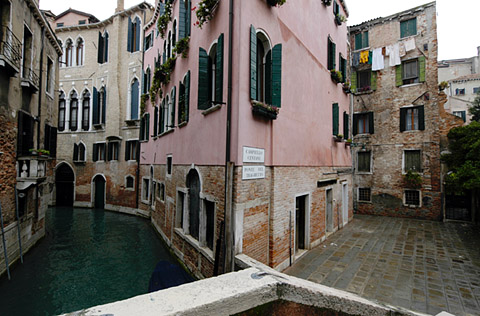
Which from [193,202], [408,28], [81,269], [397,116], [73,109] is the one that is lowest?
[81,269]

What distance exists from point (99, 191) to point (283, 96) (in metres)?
17.1

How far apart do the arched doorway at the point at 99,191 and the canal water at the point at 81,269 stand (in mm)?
4839

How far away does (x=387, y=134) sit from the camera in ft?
45.2

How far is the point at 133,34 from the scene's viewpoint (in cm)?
1722

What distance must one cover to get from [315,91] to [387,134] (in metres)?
8.01

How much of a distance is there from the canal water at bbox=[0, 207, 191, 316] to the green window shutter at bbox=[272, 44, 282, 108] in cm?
552

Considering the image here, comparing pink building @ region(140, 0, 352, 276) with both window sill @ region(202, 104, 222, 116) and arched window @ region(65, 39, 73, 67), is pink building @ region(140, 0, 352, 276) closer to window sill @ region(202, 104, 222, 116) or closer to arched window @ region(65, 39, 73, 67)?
window sill @ region(202, 104, 222, 116)

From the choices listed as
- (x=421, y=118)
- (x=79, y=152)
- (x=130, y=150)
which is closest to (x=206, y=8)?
(x=421, y=118)

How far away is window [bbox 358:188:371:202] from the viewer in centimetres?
1443

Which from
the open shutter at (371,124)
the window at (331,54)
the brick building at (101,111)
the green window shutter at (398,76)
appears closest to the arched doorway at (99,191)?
the brick building at (101,111)

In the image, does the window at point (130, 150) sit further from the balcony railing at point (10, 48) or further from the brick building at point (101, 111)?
the balcony railing at point (10, 48)

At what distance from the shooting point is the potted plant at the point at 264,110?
5.32 meters

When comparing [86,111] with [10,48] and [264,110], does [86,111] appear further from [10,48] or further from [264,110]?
[264,110]

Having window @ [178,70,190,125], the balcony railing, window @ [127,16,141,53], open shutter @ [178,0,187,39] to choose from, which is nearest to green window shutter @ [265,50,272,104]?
window @ [178,70,190,125]
